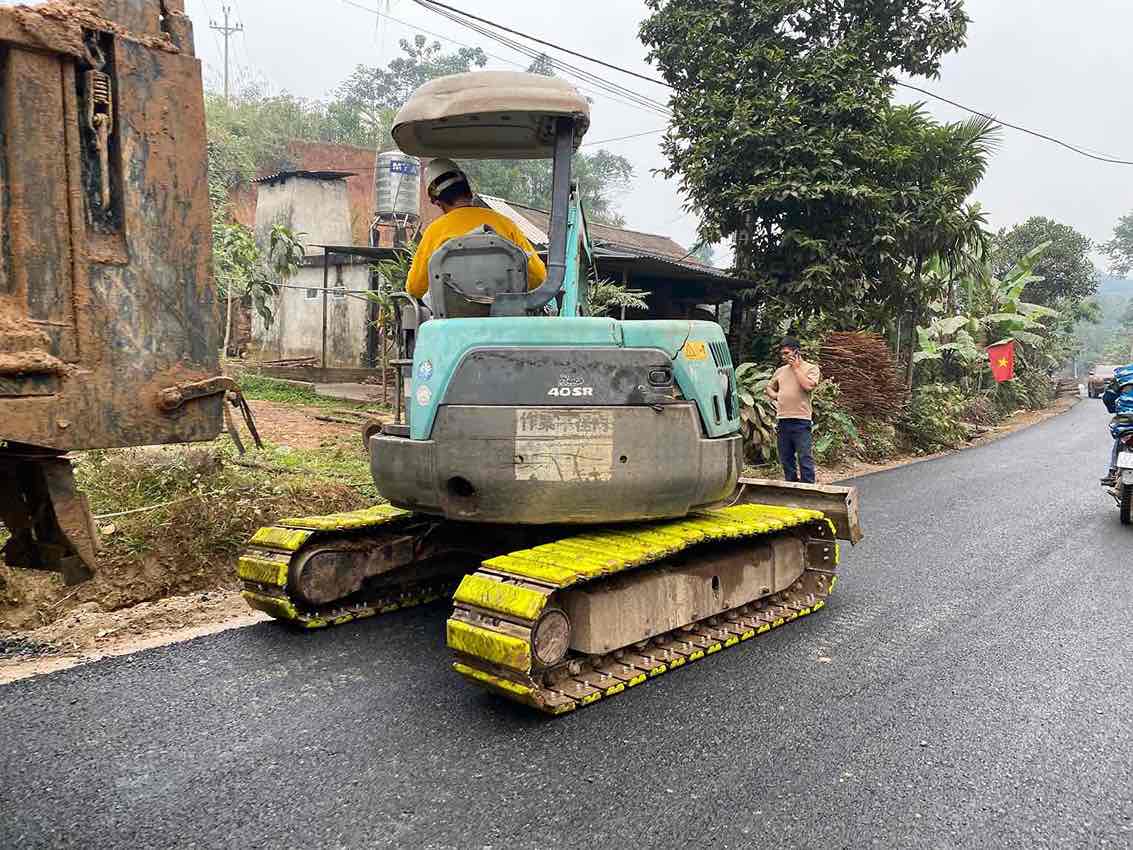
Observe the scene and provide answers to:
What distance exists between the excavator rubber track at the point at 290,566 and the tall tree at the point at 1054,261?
30690mm

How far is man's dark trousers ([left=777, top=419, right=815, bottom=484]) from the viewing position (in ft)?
28.6

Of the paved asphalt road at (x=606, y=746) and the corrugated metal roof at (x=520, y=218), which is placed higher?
the corrugated metal roof at (x=520, y=218)

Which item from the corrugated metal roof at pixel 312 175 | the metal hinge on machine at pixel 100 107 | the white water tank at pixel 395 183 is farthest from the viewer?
the corrugated metal roof at pixel 312 175

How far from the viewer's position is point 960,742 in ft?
11.4

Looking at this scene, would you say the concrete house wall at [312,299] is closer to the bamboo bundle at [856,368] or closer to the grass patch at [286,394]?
the grass patch at [286,394]

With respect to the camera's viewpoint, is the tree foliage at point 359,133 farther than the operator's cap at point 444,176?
Yes

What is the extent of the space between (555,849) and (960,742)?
1777mm

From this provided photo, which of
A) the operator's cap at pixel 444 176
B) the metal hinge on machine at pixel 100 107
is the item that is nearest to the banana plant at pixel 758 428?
the operator's cap at pixel 444 176

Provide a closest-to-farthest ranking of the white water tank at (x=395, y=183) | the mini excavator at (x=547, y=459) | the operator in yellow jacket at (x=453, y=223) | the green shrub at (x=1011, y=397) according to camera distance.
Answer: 1. the mini excavator at (x=547, y=459)
2. the operator in yellow jacket at (x=453, y=223)
3. the white water tank at (x=395, y=183)
4. the green shrub at (x=1011, y=397)

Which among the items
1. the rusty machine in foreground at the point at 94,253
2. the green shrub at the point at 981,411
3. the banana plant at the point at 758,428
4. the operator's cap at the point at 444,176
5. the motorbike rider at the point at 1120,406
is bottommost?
the green shrub at the point at 981,411

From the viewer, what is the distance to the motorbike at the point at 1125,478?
7934 mm

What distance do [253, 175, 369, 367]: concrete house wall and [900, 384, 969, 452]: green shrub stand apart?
1093 cm

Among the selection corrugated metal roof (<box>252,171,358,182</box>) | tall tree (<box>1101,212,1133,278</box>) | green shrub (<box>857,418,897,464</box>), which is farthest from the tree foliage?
tall tree (<box>1101,212,1133,278</box>)

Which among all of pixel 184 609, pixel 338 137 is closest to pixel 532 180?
pixel 338 137
